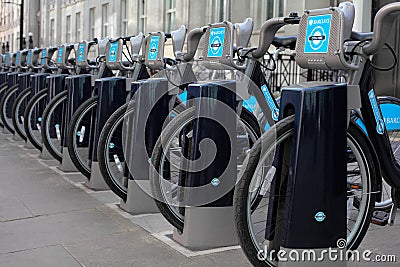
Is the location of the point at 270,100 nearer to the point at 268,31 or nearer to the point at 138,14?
the point at 268,31

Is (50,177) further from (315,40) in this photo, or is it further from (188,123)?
(315,40)

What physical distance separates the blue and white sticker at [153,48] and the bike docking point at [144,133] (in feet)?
1.99

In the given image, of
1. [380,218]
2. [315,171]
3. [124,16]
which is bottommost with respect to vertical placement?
[380,218]

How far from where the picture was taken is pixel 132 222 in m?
4.37

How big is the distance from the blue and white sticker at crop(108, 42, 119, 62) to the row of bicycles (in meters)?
0.01

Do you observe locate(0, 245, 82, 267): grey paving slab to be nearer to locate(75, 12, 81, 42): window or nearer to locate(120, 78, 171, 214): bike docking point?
locate(120, 78, 171, 214): bike docking point

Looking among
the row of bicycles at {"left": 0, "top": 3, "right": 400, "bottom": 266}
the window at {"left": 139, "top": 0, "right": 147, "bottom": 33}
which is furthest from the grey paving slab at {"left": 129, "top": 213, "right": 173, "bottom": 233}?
the window at {"left": 139, "top": 0, "right": 147, "bottom": 33}

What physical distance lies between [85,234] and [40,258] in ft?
1.78

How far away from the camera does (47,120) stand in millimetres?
6387

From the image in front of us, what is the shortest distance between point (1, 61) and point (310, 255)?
10691 millimetres

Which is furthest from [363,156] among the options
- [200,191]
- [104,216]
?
[104,216]

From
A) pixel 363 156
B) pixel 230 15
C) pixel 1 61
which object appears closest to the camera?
pixel 363 156

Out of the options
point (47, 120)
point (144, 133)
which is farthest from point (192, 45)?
point (47, 120)

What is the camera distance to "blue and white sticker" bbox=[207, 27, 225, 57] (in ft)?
13.6
